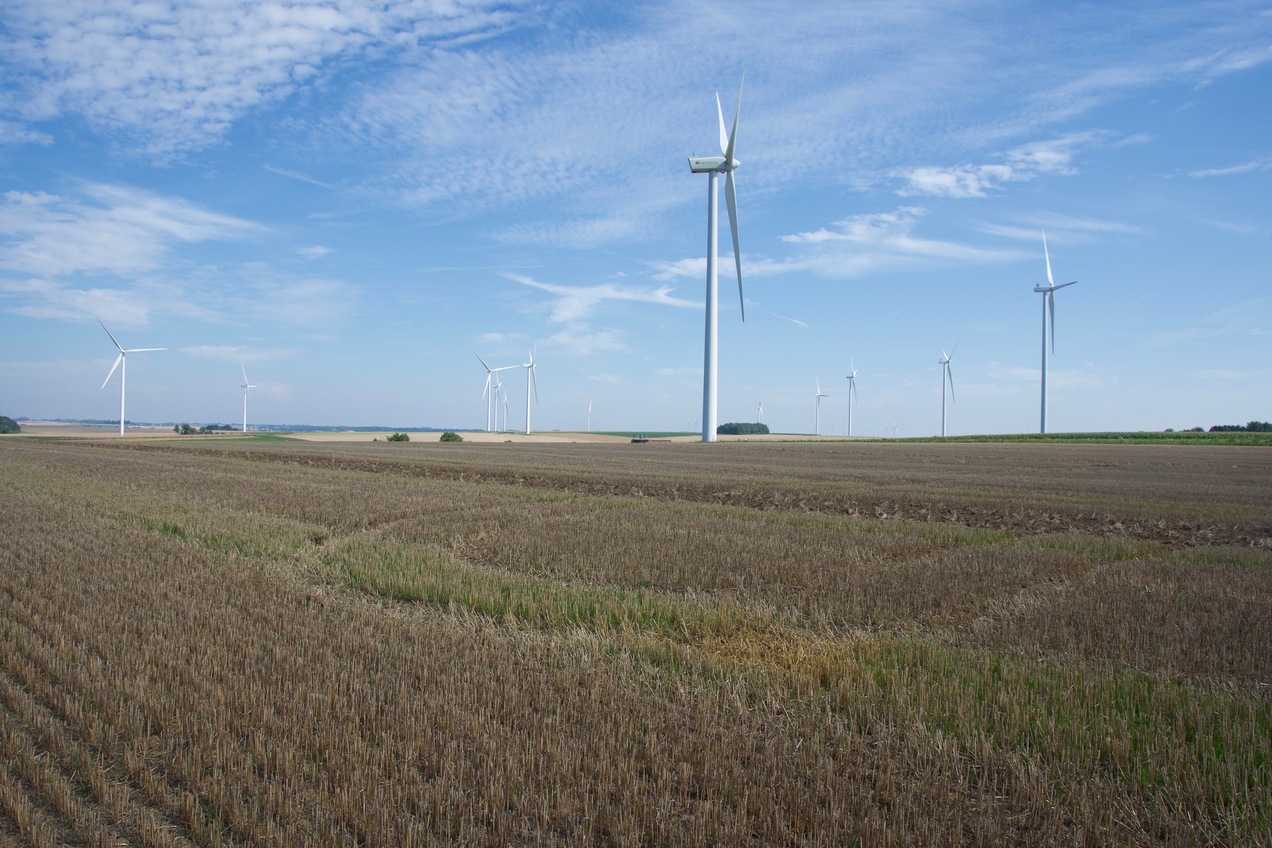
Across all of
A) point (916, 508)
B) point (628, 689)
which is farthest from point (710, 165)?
point (628, 689)

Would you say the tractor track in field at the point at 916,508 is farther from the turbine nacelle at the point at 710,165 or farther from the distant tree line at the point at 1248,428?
the distant tree line at the point at 1248,428

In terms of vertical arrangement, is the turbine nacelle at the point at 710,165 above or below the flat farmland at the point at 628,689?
above

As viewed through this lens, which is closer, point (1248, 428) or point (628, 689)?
point (628, 689)

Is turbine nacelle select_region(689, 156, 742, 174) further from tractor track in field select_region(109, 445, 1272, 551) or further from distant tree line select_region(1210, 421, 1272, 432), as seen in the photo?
distant tree line select_region(1210, 421, 1272, 432)

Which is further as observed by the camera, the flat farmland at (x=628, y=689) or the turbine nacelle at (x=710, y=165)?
the turbine nacelle at (x=710, y=165)

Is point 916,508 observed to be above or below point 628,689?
above

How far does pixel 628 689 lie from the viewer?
24.1 ft

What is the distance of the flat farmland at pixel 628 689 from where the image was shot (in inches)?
201

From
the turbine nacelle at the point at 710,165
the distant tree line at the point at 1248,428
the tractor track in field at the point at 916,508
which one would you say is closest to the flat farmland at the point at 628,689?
the tractor track in field at the point at 916,508

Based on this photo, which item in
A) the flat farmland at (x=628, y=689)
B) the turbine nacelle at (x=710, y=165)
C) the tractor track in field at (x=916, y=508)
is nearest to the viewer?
the flat farmland at (x=628, y=689)

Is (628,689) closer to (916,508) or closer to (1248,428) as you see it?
(916,508)

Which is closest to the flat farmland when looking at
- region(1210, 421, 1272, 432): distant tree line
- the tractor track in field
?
the tractor track in field

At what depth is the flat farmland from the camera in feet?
16.7

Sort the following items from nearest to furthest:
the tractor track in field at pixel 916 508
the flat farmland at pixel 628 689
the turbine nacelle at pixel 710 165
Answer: the flat farmland at pixel 628 689, the tractor track in field at pixel 916 508, the turbine nacelle at pixel 710 165
